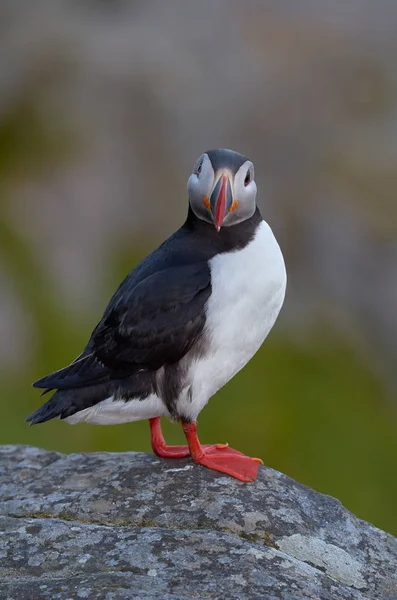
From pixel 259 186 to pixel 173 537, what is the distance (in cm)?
809

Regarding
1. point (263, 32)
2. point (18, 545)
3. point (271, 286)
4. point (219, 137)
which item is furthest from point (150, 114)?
point (18, 545)

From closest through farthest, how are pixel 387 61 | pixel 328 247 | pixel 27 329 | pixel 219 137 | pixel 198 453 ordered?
pixel 198 453 < pixel 27 329 < pixel 328 247 < pixel 219 137 < pixel 387 61

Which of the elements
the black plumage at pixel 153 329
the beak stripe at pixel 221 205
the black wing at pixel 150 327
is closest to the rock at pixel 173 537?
the black plumage at pixel 153 329

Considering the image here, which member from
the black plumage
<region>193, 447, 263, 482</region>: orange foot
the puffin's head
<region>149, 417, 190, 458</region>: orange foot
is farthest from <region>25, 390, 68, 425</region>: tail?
the puffin's head

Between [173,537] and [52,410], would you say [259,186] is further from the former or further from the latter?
[173,537]

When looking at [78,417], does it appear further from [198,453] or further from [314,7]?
[314,7]

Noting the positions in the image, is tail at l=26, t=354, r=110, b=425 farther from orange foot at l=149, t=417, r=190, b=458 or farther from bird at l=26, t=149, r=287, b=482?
orange foot at l=149, t=417, r=190, b=458

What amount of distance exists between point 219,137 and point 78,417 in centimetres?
776

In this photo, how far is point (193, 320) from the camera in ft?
13.2

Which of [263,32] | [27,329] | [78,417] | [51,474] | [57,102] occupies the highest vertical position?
[263,32]

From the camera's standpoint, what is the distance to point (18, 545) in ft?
11.0

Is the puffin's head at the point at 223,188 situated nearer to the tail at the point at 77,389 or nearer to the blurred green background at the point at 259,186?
the tail at the point at 77,389

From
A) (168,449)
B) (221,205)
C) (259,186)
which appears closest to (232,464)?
(168,449)

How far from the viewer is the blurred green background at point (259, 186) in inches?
344
